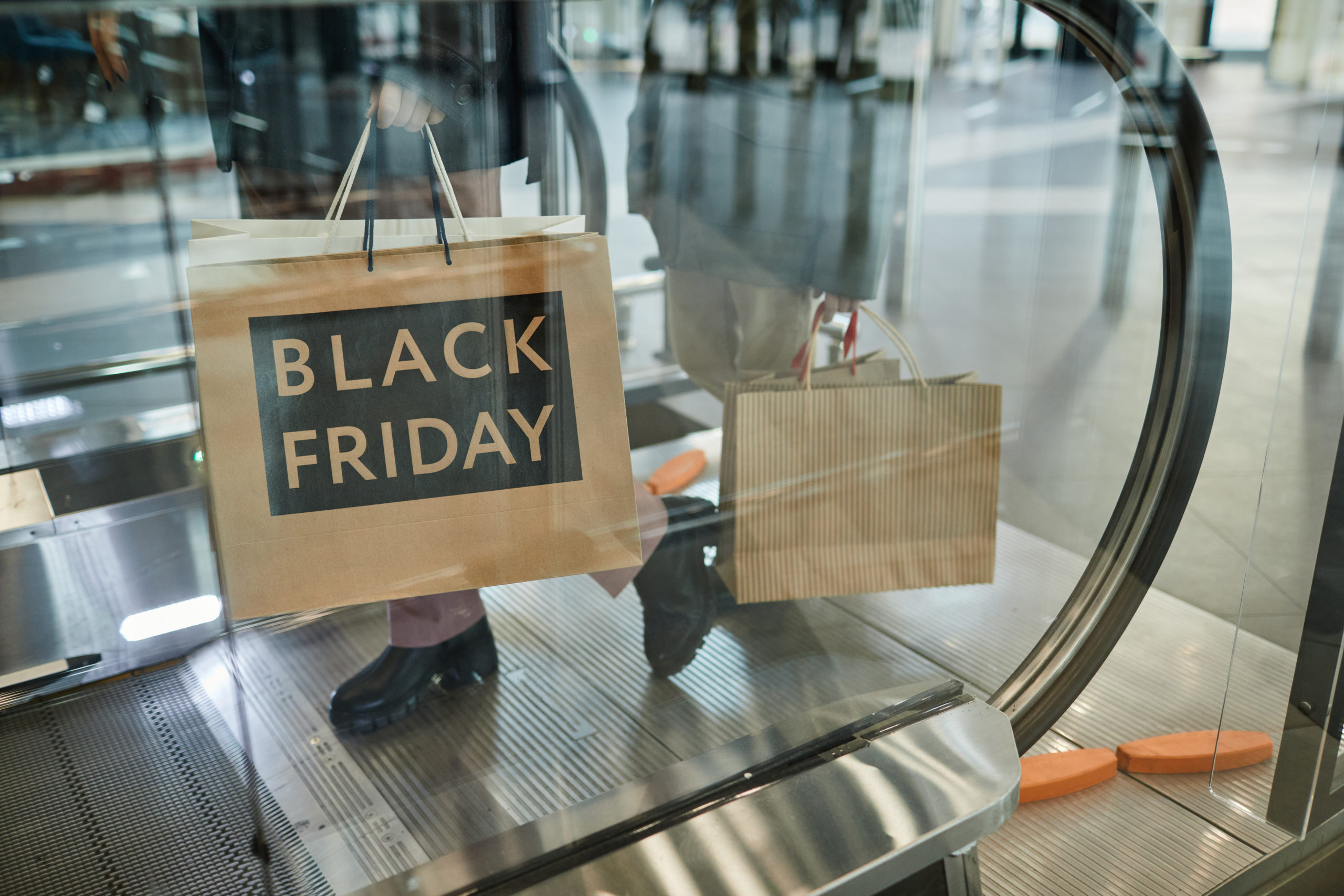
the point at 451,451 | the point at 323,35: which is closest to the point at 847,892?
the point at 451,451

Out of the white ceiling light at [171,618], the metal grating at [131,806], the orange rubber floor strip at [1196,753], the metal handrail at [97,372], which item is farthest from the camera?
the metal handrail at [97,372]

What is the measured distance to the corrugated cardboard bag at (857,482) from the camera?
1.35 meters

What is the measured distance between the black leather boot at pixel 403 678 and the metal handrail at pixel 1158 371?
32.4 inches

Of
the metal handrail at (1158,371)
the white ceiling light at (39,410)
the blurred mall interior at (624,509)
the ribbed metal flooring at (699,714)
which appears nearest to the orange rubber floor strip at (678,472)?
the blurred mall interior at (624,509)

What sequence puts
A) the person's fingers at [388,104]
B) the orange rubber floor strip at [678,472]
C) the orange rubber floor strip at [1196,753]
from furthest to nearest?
the orange rubber floor strip at [678,472] → the orange rubber floor strip at [1196,753] → the person's fingers at [388,104]

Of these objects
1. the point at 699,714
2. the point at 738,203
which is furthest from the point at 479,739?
the point at 738,203

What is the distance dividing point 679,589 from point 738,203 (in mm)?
728

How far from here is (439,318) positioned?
2.88 ft

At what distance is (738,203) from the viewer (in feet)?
5.96

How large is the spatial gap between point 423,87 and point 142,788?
3.35ft

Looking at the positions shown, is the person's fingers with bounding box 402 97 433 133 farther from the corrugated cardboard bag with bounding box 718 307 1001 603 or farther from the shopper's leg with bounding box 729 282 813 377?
the shopper's leg with bounding box 729 282 813 377

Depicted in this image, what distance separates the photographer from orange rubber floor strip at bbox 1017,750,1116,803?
144 centimetres

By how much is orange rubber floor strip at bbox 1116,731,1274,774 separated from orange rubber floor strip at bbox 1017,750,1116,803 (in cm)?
3

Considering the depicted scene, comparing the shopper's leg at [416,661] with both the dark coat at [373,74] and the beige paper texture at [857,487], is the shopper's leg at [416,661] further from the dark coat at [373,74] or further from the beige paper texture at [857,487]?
the dark coat at [373,74]
